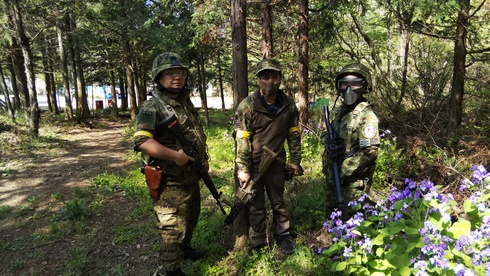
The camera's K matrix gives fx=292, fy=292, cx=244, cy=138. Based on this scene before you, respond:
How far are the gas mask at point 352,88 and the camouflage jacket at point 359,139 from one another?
0.11 metres

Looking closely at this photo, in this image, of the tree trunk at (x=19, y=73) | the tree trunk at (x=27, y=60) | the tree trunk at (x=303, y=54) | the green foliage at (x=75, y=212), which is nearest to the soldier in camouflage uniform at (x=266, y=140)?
the green foliage at (x=75, y=212)

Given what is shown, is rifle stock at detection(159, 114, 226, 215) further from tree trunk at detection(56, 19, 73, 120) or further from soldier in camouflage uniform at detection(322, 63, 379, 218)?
tree trunk at detection(56, 19, 73, 120)

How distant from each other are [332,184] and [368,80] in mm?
1280

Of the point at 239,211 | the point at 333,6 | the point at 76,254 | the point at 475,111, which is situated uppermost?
the point at 333,6

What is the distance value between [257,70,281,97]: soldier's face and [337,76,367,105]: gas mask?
0.77 metres

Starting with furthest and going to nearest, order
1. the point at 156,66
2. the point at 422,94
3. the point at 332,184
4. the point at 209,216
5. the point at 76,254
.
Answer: the point at 422,94
the point at 209,216
the point at 76,254
the point at 332,184
the point at 156,66

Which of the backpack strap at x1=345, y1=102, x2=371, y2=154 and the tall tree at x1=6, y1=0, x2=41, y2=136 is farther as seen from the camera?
the tall tree at x1=6, y1=0, x2=41, y2=136

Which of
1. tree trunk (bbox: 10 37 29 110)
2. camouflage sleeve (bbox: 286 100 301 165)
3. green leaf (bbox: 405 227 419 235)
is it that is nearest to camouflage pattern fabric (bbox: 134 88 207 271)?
camouflage sleeve (bbox: 286 100 301 165)

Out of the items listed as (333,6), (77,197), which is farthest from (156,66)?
(333,6)

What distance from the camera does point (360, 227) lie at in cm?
254

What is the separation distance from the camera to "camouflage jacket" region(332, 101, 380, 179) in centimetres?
310

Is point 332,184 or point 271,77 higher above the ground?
point 271,77

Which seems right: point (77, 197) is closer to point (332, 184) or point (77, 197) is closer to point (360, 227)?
point (332, 184)

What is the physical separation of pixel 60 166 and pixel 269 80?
813 centimetres
